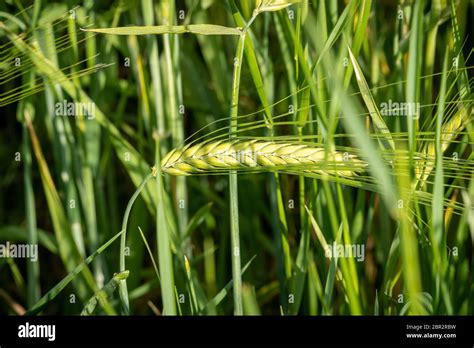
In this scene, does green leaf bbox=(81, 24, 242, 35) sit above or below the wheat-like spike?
above

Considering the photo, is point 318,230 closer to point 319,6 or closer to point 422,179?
point 422,179

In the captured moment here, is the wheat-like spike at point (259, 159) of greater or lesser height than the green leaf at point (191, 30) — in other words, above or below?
below

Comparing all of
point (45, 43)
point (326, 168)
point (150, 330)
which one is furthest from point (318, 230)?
point (45, 43)

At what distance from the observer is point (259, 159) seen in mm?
537

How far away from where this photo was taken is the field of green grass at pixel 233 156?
0.55 metres

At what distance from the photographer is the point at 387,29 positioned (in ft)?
2.44

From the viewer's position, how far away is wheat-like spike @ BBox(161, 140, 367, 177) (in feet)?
1.73

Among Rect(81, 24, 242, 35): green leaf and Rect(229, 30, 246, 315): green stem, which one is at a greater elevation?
Rect(81, 24, 242, 35): green leaf

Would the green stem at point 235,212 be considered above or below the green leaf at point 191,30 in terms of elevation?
below

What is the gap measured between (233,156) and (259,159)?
0.02 meters

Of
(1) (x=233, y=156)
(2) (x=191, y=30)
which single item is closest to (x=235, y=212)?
(1) (x=233, y=156)

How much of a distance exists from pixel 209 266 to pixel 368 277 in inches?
8.5

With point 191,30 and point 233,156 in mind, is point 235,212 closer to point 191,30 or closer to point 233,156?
point 233,156

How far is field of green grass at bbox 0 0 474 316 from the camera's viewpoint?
1.79 feet
